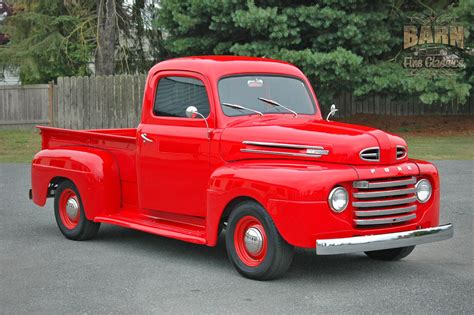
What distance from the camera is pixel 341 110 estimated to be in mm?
31297

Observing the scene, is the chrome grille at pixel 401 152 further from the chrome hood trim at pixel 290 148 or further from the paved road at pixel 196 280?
the paved road at pixel 196 280

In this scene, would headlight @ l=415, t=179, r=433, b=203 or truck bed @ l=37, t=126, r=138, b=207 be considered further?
truck bed @ l=37, t=126, r=138, b=207

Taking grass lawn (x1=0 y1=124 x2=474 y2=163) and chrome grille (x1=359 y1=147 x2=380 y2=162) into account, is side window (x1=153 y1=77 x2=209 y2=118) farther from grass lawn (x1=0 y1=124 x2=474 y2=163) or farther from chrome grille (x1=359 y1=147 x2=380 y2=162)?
grass lawn (x1=0 y1=124 x2=474 y2=163)

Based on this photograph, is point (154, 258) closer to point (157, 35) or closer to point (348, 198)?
point (348, 198)

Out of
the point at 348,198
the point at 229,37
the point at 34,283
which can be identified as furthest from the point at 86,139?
the point at 229,37

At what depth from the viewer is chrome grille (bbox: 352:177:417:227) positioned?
7.45m

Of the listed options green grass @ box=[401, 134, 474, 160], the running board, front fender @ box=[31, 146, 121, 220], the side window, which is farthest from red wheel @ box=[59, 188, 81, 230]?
green grass @ box=[401, 134, 474, 160]

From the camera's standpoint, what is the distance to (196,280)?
7.67 metres

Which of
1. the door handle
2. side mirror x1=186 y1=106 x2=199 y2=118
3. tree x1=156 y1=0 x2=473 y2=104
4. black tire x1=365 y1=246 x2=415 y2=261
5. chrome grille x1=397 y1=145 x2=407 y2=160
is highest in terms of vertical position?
tree x1=156 y1=0 x2=473 y2=104

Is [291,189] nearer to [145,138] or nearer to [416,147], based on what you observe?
[145,138]

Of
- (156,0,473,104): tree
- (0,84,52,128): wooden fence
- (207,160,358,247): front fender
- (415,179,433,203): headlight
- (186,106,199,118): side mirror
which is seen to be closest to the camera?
(207,160,358,247): front fender

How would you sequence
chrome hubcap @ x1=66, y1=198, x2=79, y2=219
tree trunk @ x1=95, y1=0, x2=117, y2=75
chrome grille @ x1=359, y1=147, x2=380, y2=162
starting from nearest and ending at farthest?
chrome grille @ x1=359, y1=147, x2=380, y2=162 < chrome hubcap @ x1=66, y1=198, x2=79, y2=219 < tree trunk @ x1=95, y1=0, x2=117, y2=75

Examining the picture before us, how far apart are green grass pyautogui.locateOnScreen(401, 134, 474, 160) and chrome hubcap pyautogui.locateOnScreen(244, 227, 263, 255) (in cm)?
1219

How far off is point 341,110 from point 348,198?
24.1 metres
